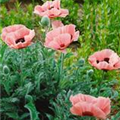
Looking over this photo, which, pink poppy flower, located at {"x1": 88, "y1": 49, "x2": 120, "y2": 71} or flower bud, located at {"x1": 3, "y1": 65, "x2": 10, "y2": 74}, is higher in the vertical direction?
pink poppy flower, located at {"x1": 88, "y1": 49, "x2": 120, "y2": 71}

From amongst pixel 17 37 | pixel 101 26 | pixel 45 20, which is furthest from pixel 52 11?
pixel 101 26

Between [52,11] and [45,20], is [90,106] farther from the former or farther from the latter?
[52,11]

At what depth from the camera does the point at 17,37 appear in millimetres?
2455

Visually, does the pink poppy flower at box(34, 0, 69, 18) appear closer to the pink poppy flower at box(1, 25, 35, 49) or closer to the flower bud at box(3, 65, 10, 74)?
the pink poppy flower at box(1, 25, 35, 49)

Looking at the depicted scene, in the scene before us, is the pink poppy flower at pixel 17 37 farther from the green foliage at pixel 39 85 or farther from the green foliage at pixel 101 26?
the green foliage at pixel 101 26

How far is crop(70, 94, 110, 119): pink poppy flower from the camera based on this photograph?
6.77ft

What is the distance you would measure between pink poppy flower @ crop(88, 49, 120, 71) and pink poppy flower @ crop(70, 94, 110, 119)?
0.28 meters

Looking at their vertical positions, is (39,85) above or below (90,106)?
below

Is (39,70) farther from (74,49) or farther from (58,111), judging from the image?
(74,49)

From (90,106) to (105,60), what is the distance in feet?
1.67

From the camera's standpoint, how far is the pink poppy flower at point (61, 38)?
7.82 feet

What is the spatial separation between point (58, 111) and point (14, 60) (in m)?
0.50

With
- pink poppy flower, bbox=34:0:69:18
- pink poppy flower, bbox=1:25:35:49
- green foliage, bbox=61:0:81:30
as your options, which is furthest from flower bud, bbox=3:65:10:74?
green foliage, bbox=61:0:81:30

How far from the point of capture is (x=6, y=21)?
4402 mm
